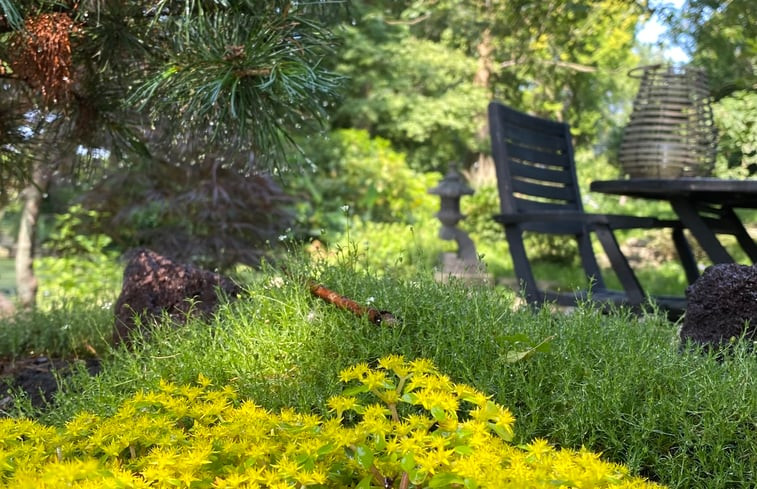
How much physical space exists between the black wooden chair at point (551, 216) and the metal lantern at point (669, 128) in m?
0.30

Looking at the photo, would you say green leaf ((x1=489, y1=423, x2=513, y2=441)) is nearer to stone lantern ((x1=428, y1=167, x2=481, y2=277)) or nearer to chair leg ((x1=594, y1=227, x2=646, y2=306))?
chair leg ((x1=594, y1=227, x2=646, y2=306))

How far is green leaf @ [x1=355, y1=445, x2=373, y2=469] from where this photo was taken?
0.86 metres

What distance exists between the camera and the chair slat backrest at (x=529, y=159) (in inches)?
133

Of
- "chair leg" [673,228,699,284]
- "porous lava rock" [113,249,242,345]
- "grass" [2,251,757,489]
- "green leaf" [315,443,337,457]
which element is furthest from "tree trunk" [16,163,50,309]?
"green leaf" [315,443,337,457]

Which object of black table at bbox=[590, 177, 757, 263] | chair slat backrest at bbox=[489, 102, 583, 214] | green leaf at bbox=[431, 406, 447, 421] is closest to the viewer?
green leaf at bbox=[431, 406, 447, 421]

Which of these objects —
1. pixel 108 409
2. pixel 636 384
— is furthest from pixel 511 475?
pixel 108 409

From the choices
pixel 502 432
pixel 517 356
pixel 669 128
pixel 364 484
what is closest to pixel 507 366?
pixel 517 356

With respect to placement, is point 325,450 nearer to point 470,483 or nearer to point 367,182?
point 470,483

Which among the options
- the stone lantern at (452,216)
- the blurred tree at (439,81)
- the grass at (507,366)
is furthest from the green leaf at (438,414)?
the blurred tree at (439,81)

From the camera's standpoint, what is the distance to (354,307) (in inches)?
64.9

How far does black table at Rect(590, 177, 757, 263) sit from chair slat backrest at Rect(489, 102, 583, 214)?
14.2 inches

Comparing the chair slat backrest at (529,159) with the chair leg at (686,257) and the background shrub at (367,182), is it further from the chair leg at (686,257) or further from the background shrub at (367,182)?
the background shrub at (367,182)

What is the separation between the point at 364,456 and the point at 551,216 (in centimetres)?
225

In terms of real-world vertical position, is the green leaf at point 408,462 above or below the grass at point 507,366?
above
